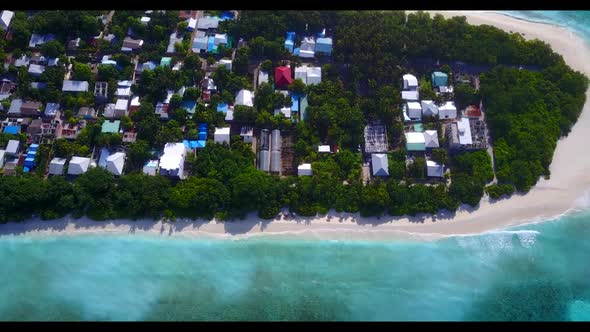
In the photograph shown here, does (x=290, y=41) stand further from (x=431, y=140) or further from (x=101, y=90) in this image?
(x=101, y=90)

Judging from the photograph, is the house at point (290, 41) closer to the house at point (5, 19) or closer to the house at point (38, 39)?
the house at point (38, 39)

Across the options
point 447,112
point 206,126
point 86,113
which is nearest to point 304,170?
point 206,126

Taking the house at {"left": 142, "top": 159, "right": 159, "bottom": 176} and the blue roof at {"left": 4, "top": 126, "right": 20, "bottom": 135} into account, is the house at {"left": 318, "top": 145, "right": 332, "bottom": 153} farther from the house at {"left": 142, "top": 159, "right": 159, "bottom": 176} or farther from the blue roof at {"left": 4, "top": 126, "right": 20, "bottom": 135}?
the blue roof at {"left": 4, "top": 126, "right": 20, "bottom": 135}

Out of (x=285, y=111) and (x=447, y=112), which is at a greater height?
(x=447, y=112)

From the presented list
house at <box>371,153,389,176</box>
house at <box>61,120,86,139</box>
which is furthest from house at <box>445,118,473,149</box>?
house at <box>61,120,86,139</box>
